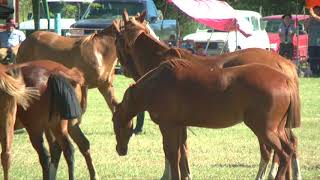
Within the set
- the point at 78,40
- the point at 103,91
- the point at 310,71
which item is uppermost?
the point at 78,40

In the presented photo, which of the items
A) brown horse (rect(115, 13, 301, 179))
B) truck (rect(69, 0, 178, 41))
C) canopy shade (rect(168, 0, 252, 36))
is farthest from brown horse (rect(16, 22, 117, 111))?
truck (rect(69, 0, 178, 41))

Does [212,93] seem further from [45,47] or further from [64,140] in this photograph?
[45,47]

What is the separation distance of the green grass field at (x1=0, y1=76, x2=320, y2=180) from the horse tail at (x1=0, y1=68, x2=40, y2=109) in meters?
1.63

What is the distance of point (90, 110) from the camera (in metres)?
17.2

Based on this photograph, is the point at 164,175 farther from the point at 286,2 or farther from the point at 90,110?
the point at 286,2

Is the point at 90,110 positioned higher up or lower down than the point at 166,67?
lower down

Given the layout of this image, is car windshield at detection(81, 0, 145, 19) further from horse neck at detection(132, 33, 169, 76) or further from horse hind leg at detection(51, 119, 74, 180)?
horse hind leg at detection(51, 119, 74, 180)

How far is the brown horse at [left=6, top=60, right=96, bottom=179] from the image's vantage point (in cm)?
839

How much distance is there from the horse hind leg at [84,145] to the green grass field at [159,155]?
424mm

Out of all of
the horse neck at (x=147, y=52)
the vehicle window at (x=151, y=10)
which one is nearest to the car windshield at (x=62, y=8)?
the vehicle window at (x=151, y=10)

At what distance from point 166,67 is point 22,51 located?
22.3ft

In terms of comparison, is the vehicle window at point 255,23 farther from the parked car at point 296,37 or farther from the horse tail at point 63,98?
the horse tail at point 63,98

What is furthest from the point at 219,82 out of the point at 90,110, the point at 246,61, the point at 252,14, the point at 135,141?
the point at 252,14

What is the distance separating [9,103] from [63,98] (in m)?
0.61
